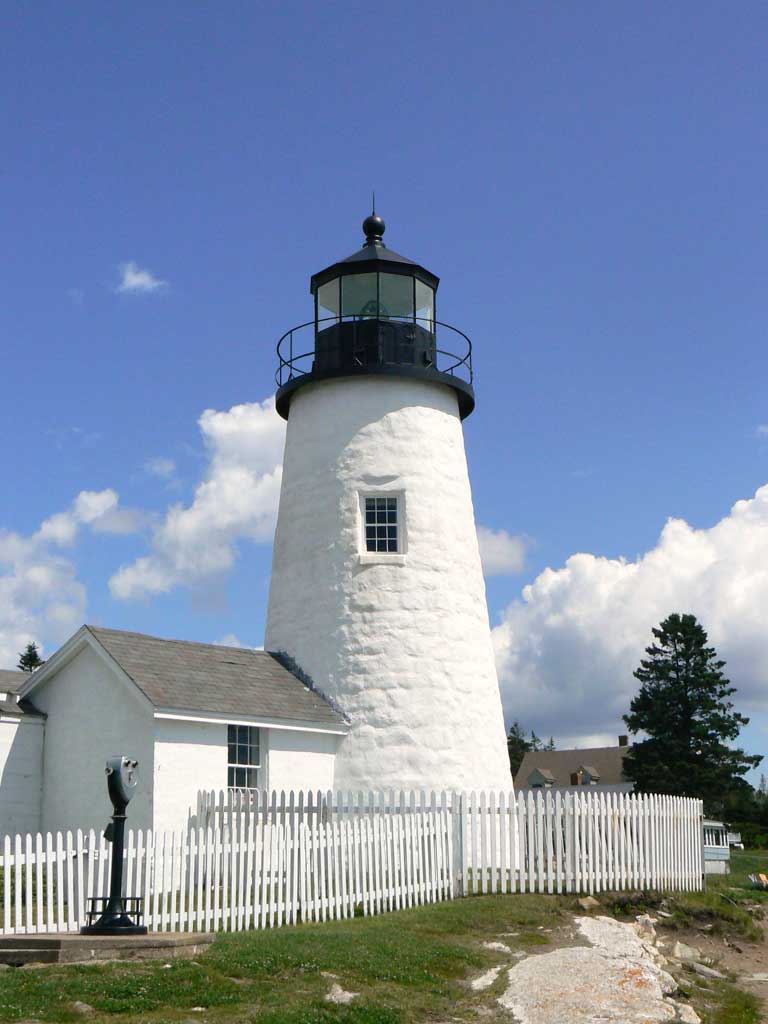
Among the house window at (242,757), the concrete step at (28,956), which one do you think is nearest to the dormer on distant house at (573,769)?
the house window at (242,757)

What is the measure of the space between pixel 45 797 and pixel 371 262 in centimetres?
1137

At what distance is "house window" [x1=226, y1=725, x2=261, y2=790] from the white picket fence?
71cm

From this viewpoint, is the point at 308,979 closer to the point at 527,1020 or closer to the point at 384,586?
the point at 527,1020

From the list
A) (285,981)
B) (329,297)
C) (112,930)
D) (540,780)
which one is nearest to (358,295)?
(329,297)

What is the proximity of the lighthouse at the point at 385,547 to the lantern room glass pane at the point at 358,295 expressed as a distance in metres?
0.03

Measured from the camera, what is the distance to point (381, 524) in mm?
21609

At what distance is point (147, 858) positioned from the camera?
13094 millimetres

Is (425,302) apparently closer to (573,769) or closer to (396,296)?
(396,296)

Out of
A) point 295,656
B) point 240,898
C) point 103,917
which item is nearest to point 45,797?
point 295,656

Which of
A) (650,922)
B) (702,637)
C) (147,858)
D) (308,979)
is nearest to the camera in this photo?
(308,979)

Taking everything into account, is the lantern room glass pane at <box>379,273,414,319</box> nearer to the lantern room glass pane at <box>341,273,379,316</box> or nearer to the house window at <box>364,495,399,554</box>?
the lantern room glass pane at <box>341,273,379,316</box>

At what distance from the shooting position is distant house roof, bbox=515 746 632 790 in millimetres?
67125

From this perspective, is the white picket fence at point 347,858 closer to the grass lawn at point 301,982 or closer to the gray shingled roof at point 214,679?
the grass lawn at point 301,982

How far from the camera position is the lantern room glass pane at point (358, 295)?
2288cm
